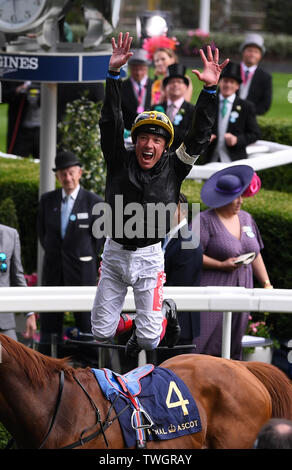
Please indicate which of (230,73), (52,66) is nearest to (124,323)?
(52,66)

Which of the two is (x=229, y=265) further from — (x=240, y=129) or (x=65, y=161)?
(x=240, y=129)

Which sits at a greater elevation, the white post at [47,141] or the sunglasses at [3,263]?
the white post at [47,141]

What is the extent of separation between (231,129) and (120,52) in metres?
5.33

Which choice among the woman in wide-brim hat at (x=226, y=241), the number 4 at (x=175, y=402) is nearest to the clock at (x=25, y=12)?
the woman in wide-brim hat at (x=226, y=241)

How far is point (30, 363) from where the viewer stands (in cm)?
448

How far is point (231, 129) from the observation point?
952cm

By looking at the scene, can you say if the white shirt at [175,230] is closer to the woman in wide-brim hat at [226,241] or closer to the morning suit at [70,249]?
the woman in wide-brim hat at [226,241]

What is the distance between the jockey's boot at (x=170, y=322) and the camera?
4848mm

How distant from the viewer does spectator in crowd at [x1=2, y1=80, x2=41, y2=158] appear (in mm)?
11719

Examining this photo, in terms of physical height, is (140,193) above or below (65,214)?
above

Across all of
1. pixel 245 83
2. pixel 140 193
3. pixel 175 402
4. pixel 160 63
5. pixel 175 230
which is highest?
pixel 140 193

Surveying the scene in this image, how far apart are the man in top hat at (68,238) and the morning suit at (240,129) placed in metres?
2.25

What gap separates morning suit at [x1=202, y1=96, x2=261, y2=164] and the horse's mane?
17.1 ft
